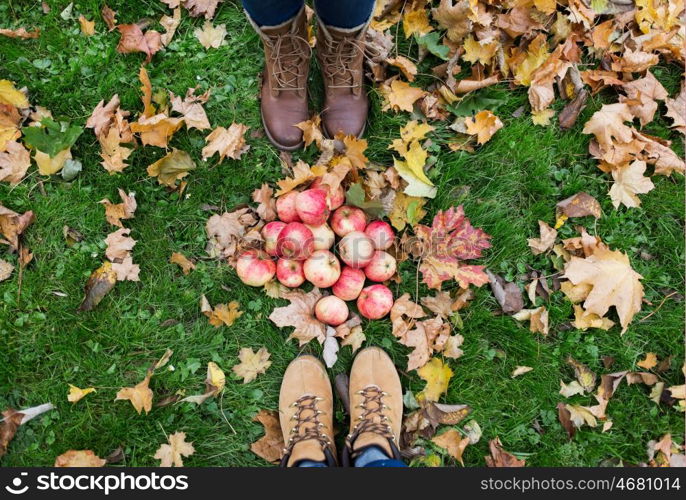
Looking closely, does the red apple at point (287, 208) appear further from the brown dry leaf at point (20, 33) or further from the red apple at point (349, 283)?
the brown dry leaf at point (20, 33)

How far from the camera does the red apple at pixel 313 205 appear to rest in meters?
2.21

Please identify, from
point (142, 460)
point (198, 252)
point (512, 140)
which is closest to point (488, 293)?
point (512, 140)

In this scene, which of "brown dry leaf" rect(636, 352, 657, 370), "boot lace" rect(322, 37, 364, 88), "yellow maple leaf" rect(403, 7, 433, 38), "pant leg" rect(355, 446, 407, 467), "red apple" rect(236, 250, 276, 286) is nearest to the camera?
"pant leg" rect(355, 446, 407, 467)

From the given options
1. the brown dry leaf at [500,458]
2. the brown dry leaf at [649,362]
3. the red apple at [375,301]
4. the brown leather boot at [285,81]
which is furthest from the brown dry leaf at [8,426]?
the brown dry leaf at [649,362]

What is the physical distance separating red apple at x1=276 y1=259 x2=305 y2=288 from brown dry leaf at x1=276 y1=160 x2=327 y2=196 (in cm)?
35

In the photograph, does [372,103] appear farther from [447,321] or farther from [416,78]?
[447,321]

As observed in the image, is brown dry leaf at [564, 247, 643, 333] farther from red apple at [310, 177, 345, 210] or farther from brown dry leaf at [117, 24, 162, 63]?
brown dry leaf at [117, 24, 162, 63]

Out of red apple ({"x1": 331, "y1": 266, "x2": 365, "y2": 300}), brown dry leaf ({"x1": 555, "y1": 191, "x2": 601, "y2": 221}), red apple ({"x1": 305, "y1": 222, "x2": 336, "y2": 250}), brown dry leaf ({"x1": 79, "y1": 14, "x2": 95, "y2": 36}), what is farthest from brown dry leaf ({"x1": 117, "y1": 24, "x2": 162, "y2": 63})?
brown dry leaf ({"x1": 555, "y1": 191, "x2": 601, "y2": 221})

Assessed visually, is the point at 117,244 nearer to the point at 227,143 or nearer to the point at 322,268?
the point at 227,143

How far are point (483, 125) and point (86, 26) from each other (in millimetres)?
2244

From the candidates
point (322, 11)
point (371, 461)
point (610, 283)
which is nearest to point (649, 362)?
point (610, 283)

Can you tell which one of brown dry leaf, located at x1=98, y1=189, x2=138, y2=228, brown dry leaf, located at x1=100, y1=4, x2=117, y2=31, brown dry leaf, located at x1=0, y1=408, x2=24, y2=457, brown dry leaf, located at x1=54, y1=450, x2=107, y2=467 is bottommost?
brown dry leaf, located at x1=54, y1=450, x2=107, y2=467

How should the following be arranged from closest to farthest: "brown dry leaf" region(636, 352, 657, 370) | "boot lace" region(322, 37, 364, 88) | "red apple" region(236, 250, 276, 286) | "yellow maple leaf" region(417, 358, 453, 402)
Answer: "boot lace" region(322, 37, 364, 88)
"red apple" region(236, 250, 276, 286)
"yellow maple leaf" region(417, 358, 453, 402)
"brown dry leaf" region(636, 352, 657, 370)

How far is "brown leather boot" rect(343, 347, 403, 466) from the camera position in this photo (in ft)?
7.39
